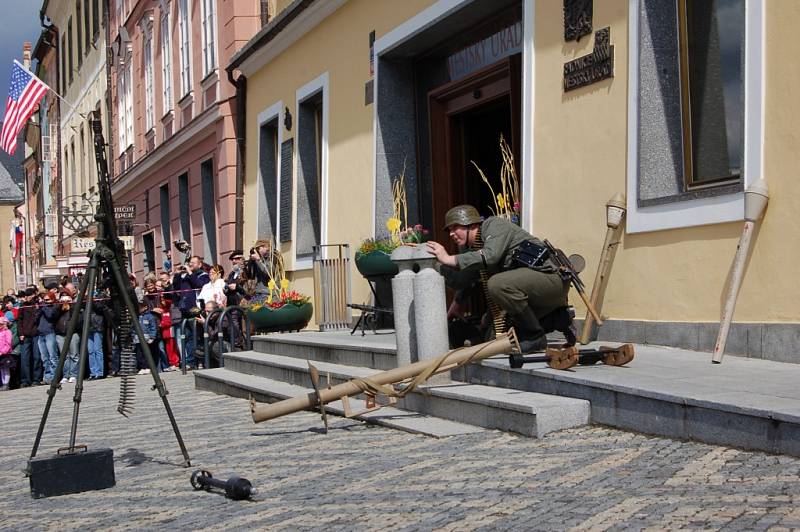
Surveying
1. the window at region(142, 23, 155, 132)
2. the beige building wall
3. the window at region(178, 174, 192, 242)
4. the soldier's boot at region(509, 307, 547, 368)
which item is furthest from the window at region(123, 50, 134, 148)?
the beige building wall

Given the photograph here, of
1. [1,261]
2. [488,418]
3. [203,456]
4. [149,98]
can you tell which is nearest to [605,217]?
[488,418]

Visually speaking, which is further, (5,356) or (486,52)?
(5,356)

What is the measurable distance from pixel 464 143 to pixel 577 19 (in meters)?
3.75

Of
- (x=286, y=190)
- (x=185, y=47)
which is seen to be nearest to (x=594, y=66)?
(x=286, y=190)

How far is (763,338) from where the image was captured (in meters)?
7.30

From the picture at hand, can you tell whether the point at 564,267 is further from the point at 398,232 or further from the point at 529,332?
the point at 398,232

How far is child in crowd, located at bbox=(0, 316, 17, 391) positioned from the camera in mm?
17688

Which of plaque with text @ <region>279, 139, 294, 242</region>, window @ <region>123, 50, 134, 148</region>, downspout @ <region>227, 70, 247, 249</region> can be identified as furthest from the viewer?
window @ <region>123, 50, 134, 148</region>

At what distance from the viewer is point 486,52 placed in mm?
11766

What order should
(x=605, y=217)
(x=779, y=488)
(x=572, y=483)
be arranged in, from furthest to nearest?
(x=605, y=217), (x=572, y=483), (x=779, y=488)

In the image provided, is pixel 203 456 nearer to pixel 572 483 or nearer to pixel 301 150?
pixel 572 483

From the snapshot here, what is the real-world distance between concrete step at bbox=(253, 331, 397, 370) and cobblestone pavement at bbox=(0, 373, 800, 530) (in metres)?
1.55

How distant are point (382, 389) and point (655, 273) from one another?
7.83 ft

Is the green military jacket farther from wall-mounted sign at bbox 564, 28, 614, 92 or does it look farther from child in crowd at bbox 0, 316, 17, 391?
child in crowd at bbox 0, 316, 17, 391
